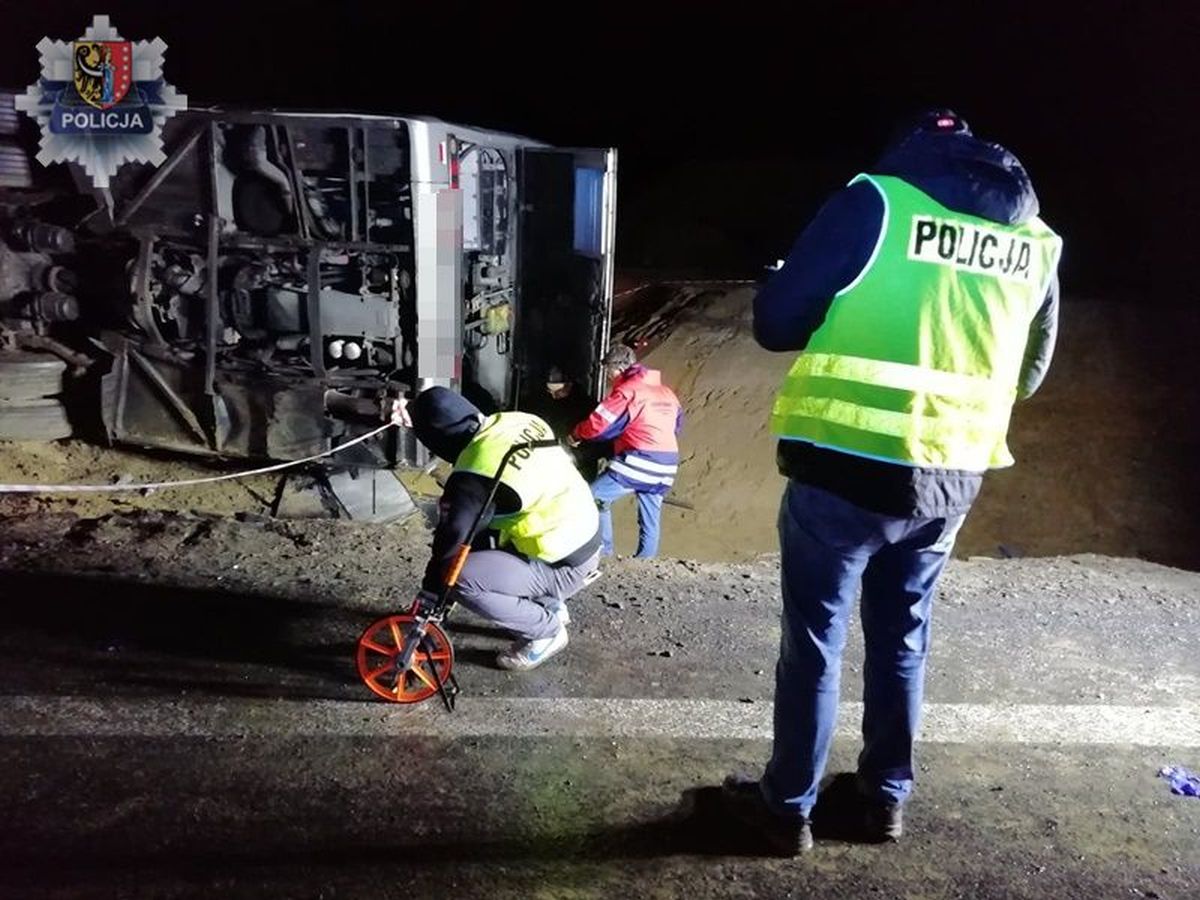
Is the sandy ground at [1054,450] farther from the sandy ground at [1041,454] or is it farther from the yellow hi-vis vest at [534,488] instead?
the yellow hi-vis vest at [534,488]

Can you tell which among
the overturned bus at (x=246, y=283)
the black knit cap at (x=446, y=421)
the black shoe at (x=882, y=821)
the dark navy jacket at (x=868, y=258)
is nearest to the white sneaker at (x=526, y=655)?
the black knit cap at (x=446, y=421)

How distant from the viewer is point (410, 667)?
3.07m

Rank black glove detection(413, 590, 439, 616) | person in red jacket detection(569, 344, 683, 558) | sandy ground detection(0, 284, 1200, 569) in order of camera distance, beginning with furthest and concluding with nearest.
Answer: sandy ground detection(0, 284, 1200, 569) → person in red jacket detection(569, 344, 683, 558) → black glove detection(413, 590, 439, 616)

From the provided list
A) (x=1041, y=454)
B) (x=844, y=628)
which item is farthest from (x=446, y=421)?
(x=1041, y=454)

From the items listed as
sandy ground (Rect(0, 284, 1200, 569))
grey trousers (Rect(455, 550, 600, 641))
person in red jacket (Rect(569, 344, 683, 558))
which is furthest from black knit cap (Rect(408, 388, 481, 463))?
sandy ground (Rect(0, 284, 1200, 569))

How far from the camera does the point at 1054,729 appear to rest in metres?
3.14

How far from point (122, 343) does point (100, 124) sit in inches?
54.7

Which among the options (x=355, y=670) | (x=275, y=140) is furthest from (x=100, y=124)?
(x=355, y=670)

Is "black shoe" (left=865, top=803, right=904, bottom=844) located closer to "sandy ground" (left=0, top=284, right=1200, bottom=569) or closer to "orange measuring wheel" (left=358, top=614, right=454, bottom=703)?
"orange measuring wheel" (left=358, top=614, right=454, bottom=703)

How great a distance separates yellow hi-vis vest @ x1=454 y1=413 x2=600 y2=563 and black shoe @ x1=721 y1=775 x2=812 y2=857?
3.91 feet

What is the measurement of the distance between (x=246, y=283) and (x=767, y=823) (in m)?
4.83

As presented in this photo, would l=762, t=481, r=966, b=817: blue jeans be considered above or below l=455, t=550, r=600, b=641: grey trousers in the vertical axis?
above

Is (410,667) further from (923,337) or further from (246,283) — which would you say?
(246,283)

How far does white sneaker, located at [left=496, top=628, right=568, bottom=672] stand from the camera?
339 centimetres
